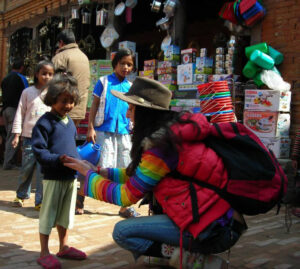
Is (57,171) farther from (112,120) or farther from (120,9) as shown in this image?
(120,9)

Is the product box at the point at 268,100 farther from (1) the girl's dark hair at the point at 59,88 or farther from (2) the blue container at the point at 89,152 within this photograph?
(1) the girl's dark hair at the point at 59,88

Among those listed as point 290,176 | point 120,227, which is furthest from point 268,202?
point 290,176

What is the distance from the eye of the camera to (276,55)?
5.71 m

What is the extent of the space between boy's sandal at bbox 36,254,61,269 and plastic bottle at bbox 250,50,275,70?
13.5ft


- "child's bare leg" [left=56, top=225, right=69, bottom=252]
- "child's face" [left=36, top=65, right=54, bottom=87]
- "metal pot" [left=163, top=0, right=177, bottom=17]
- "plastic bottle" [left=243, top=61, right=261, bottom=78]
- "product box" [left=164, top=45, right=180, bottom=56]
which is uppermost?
"metal pot" [left=163, top=0, right=177, bottom=17]

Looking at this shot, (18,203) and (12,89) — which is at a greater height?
(12,89)

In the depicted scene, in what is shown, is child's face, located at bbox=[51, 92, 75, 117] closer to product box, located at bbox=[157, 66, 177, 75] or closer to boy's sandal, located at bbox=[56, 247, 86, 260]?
boy's sandal, located at bbox=[56, 247, 86, 260]

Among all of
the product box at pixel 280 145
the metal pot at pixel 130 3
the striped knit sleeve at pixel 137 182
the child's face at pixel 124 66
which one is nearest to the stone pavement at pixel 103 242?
the striped knit sleeve at pixel 137 182

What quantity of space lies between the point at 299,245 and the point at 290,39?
3.41 metres

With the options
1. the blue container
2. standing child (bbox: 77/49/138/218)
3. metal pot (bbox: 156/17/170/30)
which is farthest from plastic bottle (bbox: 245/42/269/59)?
the blue container

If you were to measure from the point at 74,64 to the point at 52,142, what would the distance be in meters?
2.18

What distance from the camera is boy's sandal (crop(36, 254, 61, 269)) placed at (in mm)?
2779

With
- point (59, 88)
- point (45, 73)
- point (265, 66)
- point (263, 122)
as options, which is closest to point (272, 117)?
point (263, 122)

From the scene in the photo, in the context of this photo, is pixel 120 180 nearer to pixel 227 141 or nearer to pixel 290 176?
pixel 227 141
